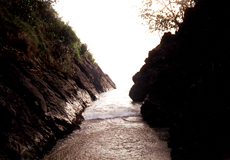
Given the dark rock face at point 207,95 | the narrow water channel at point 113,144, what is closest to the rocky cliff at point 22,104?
the narrow water channel at point 113,144

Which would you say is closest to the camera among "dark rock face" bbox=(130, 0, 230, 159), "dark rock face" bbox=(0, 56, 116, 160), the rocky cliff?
"dark rock face" bbox=(130, 0, 230, 159)

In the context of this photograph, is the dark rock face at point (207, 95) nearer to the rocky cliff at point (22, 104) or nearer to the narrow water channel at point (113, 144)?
the narrow water channel at point (113, 144)

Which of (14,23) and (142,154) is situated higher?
(14,23)

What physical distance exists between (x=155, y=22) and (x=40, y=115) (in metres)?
16.1

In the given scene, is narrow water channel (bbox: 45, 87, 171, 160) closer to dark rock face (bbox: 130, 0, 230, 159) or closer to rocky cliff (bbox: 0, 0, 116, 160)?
rocky cliff (bbox: 0, 0, 116, 160)

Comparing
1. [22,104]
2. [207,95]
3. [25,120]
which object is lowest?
[25,120]

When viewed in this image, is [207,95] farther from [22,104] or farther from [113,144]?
[22,104]

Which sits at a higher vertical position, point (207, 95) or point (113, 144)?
point (207, 95)

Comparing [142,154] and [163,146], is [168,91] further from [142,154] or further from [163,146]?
[142,154]

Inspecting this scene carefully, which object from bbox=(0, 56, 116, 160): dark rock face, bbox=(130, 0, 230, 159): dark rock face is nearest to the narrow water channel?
bbox=(0, 56, 116, 160): dark rock face

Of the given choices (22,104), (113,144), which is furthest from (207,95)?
(22,104)

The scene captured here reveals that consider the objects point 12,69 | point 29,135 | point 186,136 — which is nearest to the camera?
point 186,136

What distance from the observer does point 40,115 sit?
430cm

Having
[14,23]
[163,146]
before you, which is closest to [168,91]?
[163,146]
